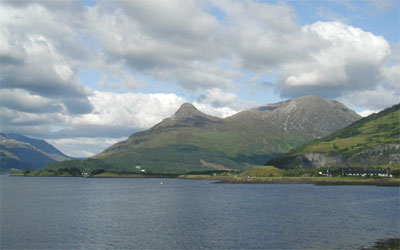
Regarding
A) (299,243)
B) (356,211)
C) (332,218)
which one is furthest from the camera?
(356,211)

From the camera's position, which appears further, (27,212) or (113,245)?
(27,212)

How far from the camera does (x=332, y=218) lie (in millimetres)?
106125

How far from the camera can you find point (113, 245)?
247 ft

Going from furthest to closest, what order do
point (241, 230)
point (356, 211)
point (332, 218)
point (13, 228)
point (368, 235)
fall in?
point (356, 211) → point (332, 218) → point (13, 228) → point (241, 230) → point (368, 235)

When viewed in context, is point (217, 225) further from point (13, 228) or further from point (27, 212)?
point (27, 212)

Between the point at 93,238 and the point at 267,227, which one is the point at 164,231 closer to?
the point at 93,238

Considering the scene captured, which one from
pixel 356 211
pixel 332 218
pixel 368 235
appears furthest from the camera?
pixel 356 211

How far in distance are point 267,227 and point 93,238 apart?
40597 mm

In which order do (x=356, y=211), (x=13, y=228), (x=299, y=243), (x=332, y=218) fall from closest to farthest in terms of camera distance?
(x=299, y=243)
(x=13, y=228)
(x=332, y=218)
(x=356, y=211)

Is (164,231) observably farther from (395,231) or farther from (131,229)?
(395,231)

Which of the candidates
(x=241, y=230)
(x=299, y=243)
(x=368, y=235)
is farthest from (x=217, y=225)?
(x=368, y=235)

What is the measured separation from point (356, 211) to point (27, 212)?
351ft

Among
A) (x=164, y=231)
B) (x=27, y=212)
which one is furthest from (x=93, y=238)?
(x=27, y=212)

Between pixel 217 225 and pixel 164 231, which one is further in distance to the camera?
pixel 217 225
